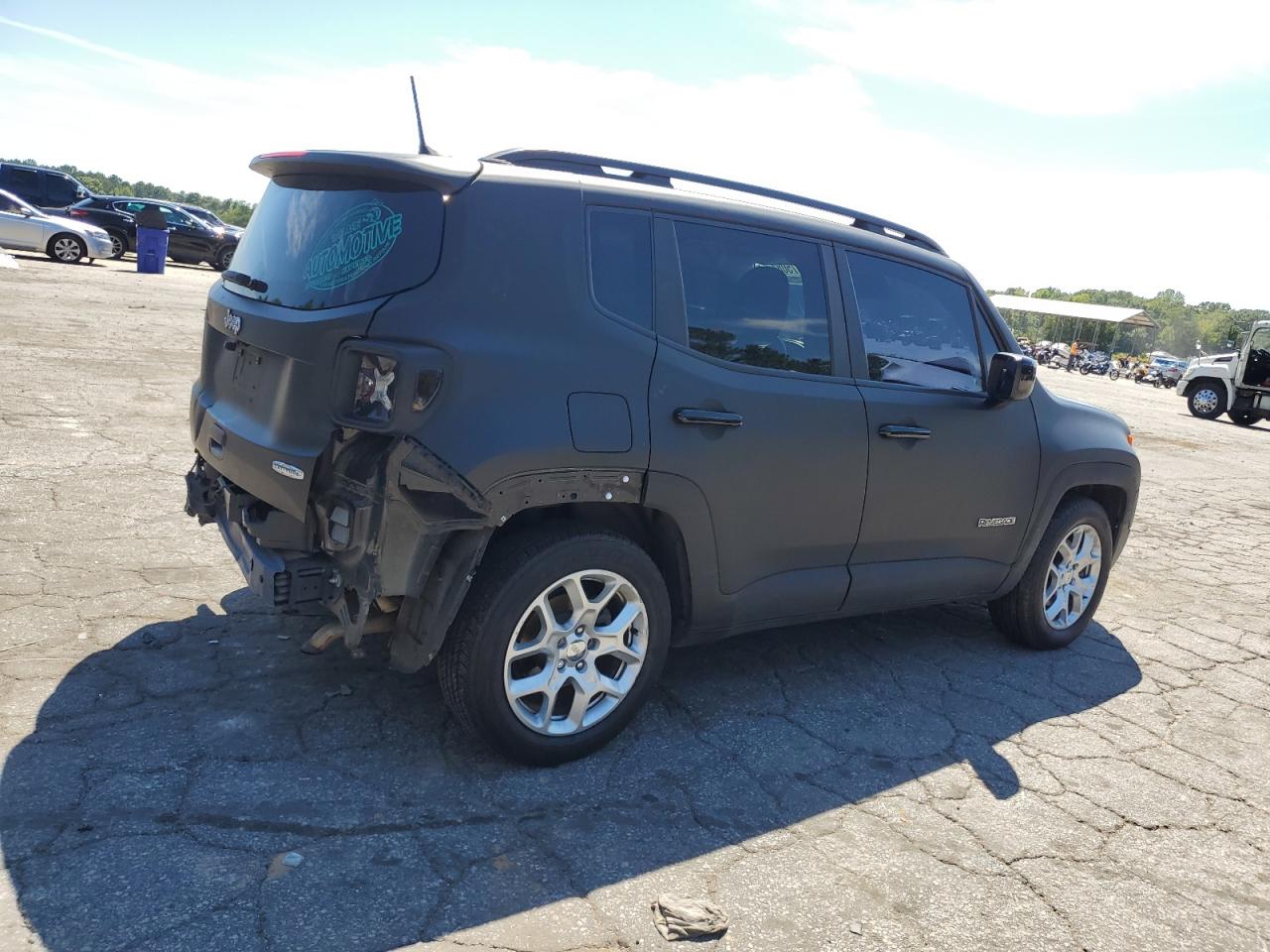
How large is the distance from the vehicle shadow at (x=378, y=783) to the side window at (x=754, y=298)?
1.43 meters

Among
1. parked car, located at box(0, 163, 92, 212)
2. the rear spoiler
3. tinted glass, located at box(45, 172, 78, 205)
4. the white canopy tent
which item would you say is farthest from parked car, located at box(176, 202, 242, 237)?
the white canopy tent

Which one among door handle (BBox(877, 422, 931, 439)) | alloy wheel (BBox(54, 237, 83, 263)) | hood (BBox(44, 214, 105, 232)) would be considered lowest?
alloy wheel (BBox(54, 237, 83, 263))

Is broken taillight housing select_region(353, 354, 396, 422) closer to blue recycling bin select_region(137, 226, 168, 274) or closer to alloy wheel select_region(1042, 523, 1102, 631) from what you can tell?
alloy wheel select_region(1042, 523, 1102, 631)

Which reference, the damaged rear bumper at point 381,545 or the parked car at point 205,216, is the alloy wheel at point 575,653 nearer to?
the damaged rear bumper at point 381,545

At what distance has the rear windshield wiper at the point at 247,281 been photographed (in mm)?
3432

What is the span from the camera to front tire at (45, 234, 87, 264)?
21.6 m

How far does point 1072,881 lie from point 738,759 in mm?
1133

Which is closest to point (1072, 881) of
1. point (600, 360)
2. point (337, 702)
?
point (600, 360)

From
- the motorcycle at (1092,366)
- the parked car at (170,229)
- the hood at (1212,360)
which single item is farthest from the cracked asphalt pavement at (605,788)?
the motorcycle at (1092,366)

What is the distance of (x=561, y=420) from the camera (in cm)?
308

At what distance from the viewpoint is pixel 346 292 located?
3039 millimetres

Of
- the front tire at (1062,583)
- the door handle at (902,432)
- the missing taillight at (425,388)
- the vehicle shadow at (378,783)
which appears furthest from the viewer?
the front tire at (1062,583)

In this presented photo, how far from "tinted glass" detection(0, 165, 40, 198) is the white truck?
2802 cm

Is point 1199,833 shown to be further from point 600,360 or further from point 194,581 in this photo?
point 194,581
